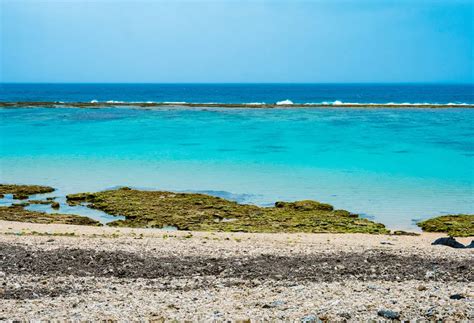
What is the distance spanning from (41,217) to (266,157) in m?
17.4

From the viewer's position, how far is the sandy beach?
336 inches

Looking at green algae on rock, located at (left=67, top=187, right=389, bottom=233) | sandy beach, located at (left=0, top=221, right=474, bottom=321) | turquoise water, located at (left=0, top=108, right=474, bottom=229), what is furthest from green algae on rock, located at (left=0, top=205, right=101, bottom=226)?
turquoise water, located at (left=0, top=108, right=474, bottom=229)

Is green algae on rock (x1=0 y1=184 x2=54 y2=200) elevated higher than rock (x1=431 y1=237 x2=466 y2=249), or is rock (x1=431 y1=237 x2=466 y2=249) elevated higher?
rock (x1=431 y1=237 x2=466 y2=249)

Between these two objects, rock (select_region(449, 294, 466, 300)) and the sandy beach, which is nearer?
the sandy beach

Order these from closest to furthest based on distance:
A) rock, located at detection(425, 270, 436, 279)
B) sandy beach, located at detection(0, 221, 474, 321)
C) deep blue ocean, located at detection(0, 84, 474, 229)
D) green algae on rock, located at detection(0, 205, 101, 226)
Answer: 1. sandy beach, located at detection(0, 221, 474, 321)
2. rock, located at detection(425, 270, 436, 279)
3. green algae on rock, located at detection(0, 205, 101, 226)
4. deep blue ocean, located at detection(0, 84, 474, 229)

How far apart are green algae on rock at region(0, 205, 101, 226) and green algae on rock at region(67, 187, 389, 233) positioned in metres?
1.07

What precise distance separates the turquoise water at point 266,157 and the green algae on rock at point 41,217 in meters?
4.05

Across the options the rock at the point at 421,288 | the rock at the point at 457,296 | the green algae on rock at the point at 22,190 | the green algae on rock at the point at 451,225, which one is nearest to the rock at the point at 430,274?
the rock at the point at 421,288

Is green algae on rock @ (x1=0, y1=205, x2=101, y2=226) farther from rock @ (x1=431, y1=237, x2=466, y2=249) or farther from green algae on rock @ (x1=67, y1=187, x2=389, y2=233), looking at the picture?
rock @ (x1=431, y1=237, x2=466, y2=249)

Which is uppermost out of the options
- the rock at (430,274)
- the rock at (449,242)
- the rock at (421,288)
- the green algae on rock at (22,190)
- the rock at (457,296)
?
the rock at (457,296)

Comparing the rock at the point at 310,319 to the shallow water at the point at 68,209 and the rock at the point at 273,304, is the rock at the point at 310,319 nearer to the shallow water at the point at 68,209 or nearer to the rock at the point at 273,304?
the rock at the point at 273,304

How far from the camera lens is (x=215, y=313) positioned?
8.43 metres

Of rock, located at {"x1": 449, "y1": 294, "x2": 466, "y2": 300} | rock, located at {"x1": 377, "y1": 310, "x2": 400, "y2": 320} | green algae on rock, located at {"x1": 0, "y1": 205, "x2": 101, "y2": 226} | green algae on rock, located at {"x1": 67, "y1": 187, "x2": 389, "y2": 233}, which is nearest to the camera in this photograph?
rock, located at {"x1": 377, "y1": 310, "x2": 400, "y2": 320}

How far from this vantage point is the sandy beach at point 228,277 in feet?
28.0
